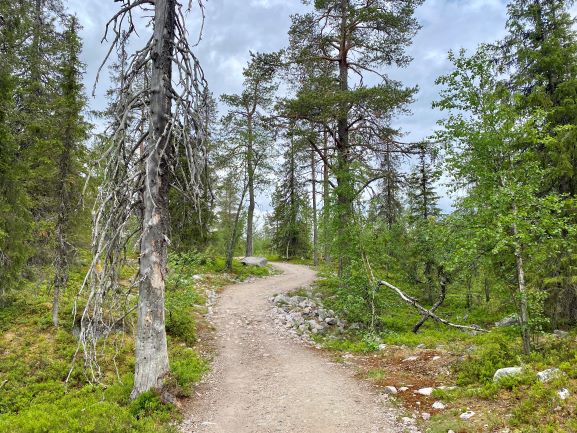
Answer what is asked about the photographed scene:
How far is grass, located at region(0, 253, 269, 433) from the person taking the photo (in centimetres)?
565

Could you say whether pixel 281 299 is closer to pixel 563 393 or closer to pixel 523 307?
pixel 523 307

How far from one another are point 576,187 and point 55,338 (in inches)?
653

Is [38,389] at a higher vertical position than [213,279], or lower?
lower

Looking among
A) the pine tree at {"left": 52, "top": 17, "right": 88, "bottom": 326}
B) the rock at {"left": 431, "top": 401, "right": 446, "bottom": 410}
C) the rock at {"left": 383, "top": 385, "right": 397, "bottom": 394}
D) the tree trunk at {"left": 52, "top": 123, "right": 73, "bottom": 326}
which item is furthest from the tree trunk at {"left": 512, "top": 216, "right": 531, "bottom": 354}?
the tree trunk at {"left": 52, "top": 123, "right": 73, "bottom": 326}

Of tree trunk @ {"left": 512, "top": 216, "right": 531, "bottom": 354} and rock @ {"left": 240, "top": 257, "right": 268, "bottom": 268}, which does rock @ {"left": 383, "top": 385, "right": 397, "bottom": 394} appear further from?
rock @ {"left": 240, "top": 257, "right": 268, "bottom": 268}

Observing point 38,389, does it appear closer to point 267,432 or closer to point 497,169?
point 267,432

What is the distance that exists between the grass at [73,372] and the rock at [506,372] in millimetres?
5735

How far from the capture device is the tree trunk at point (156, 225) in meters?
6.21

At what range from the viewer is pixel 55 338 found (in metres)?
10.6

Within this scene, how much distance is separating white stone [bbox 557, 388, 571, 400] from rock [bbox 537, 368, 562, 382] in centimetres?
46

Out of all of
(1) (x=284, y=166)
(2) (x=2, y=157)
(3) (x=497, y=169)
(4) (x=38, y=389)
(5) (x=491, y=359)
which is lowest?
(4) (x=38, y=389)

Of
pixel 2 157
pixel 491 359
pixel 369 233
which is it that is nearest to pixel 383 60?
pixel 369 233

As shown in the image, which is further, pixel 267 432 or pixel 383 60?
pixel 383 60

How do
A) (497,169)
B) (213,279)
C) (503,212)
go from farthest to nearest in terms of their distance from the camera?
(213,279) < (497,169) < (503,212)
